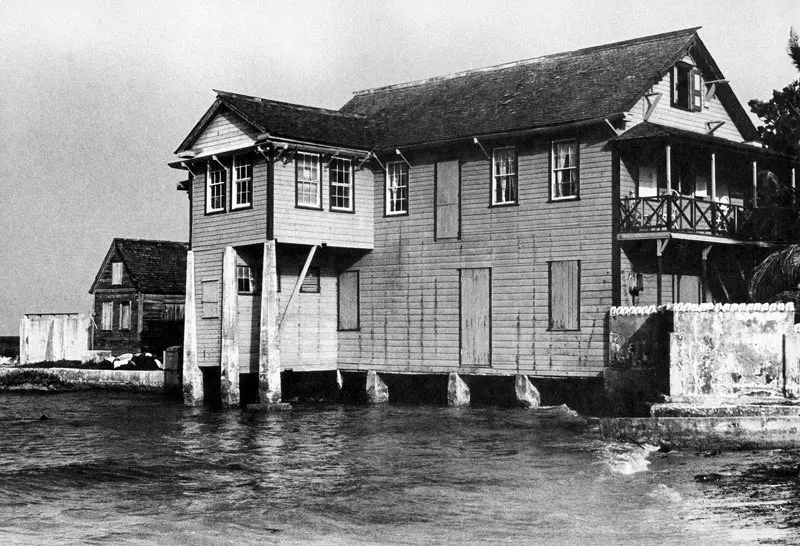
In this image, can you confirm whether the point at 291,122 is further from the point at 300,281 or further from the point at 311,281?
the point at 311,281

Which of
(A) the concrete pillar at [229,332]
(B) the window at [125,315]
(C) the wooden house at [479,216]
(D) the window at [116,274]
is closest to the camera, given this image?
(C) the wooden house at [479,216]

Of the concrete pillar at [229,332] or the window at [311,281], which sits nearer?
the concrete pillar at [229,332]

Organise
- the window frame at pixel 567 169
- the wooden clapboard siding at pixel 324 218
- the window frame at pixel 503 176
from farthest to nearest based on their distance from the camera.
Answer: the wooden clapboard siding at pixel 324 218, the window frame at pixel 503 176, the window frame at pixel 567 169

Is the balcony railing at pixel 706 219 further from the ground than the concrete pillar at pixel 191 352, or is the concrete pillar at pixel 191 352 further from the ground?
the balcony railing at pixel 706 219

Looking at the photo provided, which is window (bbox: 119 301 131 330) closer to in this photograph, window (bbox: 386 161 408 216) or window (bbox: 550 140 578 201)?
window (bbox: 386 161 408 216)

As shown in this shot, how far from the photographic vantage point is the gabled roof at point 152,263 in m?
53.7

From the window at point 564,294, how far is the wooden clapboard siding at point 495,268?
0.20 m

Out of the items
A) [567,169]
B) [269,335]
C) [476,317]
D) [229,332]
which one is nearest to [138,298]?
[229,332]

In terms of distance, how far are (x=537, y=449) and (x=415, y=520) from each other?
8.02 meters

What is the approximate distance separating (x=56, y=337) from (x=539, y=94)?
3181 cm

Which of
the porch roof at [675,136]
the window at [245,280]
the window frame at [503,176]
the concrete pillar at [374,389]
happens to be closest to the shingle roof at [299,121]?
the window frame at [503,176]

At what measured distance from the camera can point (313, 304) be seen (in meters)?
35.8

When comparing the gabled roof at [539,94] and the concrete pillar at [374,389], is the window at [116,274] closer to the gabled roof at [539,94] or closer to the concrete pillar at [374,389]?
the gabled roof at [539,94]

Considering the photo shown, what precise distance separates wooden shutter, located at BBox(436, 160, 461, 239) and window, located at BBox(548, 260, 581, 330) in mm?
3762
